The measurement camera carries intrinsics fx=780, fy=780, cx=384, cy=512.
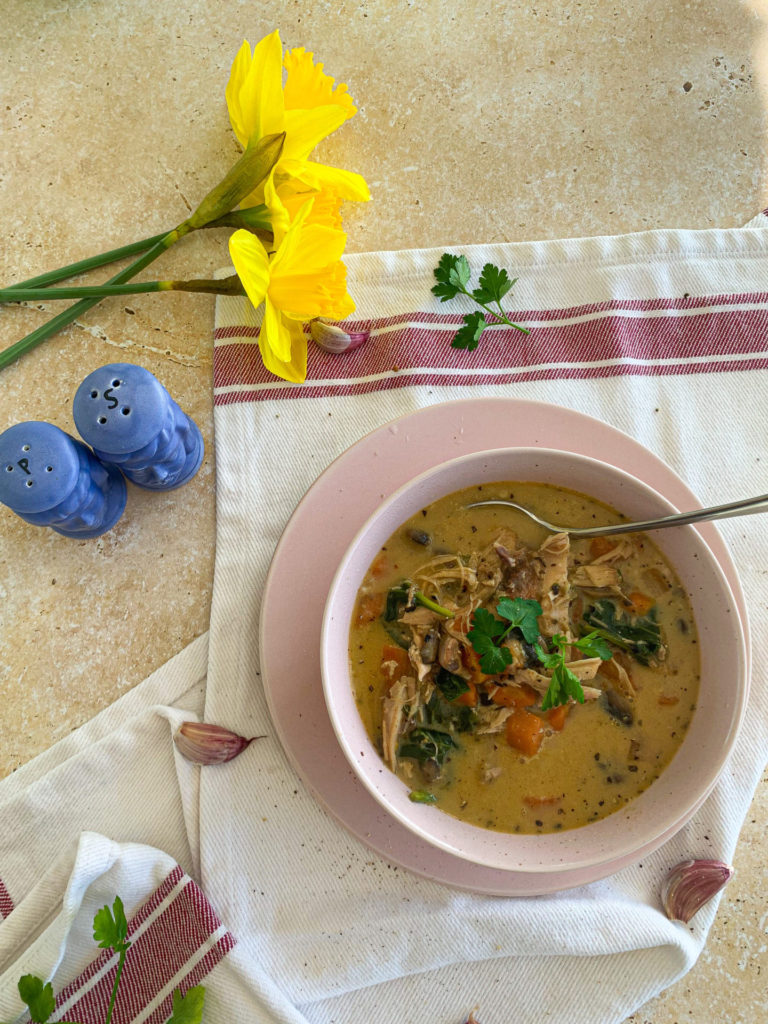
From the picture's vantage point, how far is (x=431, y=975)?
6.72 feet

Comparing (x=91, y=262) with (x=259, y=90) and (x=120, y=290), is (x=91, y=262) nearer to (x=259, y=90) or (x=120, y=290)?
(x=120, y=290)

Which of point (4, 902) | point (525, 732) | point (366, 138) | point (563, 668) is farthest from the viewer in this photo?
point (366, 138)

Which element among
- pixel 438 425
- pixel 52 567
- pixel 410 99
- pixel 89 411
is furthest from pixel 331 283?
pixel 52 567

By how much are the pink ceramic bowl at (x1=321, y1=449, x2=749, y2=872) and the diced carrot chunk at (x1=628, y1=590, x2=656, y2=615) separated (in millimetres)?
93

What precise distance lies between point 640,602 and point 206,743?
1146mm

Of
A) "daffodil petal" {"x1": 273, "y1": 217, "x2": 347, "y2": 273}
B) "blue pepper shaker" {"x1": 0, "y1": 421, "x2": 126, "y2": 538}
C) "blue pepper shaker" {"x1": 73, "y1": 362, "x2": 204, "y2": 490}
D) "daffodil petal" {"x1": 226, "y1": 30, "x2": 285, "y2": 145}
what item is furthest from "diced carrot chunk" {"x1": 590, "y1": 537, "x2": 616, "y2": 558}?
"daffodil petal" {"x1": 226, "y1": 30, "x2": 285, "y2": 145}

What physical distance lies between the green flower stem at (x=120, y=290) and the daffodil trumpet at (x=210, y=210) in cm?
4

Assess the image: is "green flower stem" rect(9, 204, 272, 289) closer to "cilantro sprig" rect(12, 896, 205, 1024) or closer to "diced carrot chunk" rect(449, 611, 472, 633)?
"diced carrot chunk" rect(449, 611, 472, 633)

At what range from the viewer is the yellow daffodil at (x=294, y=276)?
6.28 feet

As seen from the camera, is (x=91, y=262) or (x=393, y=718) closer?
(x=393, y=718)

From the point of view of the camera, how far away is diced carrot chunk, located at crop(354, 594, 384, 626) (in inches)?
72.8

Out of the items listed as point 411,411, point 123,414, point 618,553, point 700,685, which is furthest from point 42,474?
point 700,685

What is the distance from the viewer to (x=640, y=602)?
1847 mm

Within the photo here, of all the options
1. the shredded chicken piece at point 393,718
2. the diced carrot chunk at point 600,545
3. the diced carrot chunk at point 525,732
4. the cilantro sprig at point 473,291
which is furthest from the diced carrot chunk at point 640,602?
the cilantro sprig at point 473,291
